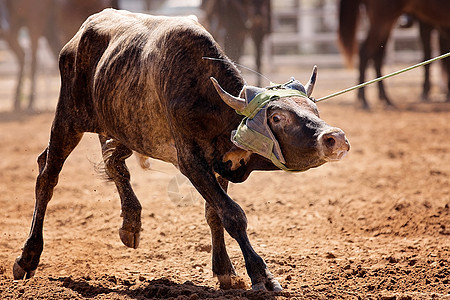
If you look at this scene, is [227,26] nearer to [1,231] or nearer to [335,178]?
[335,178]

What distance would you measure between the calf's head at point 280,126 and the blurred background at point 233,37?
773cm

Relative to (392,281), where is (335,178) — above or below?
below

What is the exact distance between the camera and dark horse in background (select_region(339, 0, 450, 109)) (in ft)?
38.3

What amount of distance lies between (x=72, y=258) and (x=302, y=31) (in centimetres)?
1642

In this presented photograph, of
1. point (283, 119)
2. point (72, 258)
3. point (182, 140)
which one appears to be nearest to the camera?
point (283, 119)

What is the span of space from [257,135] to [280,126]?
0.12 metres

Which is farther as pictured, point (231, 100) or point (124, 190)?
point (124, 190)

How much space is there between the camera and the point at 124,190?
4828 millimetres

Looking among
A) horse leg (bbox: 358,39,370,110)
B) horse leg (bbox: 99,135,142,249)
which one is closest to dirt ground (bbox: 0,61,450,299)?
horse leg (bbox: 99,135,142,249)

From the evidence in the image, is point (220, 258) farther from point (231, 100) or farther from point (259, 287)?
point (231, 100)

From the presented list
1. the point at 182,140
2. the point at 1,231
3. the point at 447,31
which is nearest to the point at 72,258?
the point at 1,231

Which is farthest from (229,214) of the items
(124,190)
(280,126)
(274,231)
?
(274,231)

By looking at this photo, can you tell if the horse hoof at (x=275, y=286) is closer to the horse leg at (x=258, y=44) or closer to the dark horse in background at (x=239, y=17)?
the dark horse in background at (x=239, y=17)

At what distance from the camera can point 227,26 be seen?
13.4 meters
